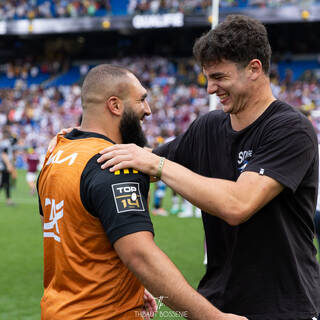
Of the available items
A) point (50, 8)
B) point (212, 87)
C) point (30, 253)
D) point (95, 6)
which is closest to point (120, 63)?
point (95, 6)

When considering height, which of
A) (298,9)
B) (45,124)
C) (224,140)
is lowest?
(45,124)

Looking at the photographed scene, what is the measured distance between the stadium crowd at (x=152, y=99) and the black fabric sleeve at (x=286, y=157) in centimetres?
2015

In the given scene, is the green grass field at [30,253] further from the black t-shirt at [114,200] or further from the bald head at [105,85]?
the bald head at [105,85]

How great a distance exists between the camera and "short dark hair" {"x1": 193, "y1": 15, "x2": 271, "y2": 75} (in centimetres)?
227

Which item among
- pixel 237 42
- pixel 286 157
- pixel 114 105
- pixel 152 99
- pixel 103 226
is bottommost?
pixel 152 99

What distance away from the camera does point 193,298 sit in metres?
1.93

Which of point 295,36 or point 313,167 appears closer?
point 313,167

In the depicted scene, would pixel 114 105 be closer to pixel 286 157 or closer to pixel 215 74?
pixel 215 74

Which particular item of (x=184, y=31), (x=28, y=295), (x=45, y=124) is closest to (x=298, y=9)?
(x=184, y=31)

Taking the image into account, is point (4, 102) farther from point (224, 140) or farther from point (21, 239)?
point (224, 140)

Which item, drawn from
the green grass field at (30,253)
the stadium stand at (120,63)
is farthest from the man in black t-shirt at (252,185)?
the stadium stand at (120,63)

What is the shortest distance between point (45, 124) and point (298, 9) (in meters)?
14.7

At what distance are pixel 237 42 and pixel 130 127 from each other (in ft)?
2.07

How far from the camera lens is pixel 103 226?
1.99 m
